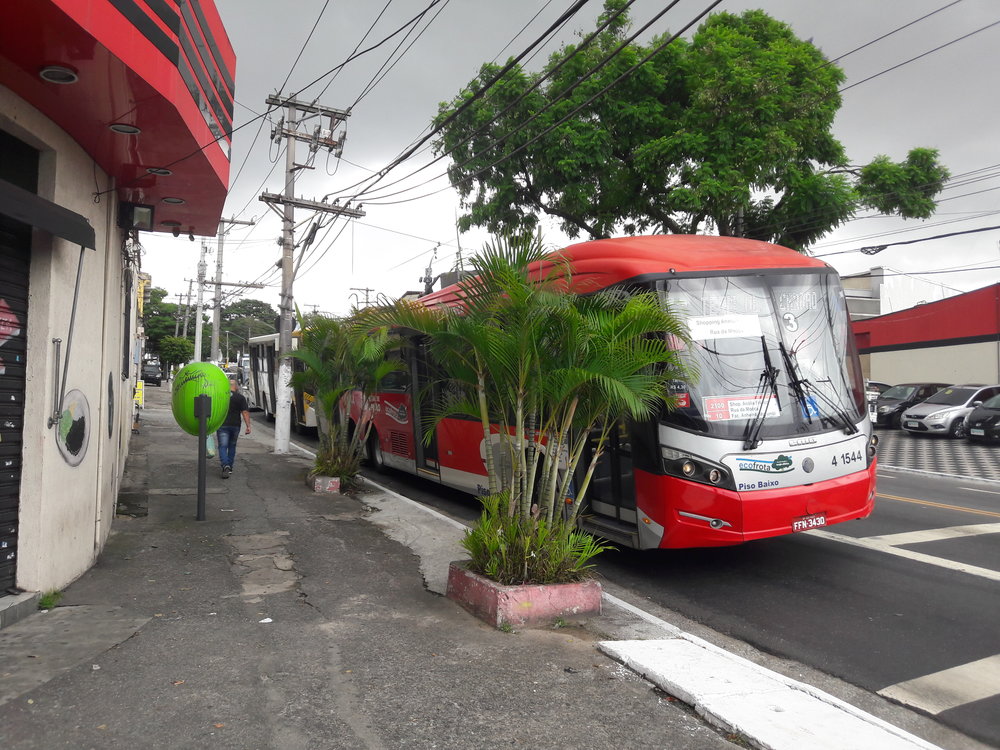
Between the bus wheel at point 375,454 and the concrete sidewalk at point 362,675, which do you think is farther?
the bus wheel at point 375,454

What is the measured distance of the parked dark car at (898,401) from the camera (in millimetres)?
24891

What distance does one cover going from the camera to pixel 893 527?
29.6 feet

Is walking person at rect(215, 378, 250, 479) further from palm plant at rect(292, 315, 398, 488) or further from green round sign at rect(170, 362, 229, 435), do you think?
green round sign at rect(170, 362, 229, 435)

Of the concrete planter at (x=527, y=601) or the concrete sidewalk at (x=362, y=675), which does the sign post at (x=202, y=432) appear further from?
the concrete planter at (x=527, y=601)

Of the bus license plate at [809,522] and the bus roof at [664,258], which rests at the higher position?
the bus roof at [664,258]

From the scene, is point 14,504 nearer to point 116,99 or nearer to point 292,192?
point 116,99

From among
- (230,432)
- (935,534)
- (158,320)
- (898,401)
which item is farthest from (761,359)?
(158,320)

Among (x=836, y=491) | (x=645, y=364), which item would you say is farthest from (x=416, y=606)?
(x=836, y=491)

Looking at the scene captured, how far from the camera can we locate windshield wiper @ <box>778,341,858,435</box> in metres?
6.56

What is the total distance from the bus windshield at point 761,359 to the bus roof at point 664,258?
0.15 m

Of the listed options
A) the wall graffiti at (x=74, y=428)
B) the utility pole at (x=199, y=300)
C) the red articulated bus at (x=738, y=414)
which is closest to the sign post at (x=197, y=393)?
the wall graffiti at (x=74, y=428)

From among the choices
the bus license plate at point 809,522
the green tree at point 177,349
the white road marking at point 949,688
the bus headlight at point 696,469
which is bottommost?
the white road marking at point 949,688

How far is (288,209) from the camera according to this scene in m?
17.5

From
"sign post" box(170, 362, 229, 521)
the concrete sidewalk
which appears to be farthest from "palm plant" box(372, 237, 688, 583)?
"sign post" box(170, 362, 229, 521)
